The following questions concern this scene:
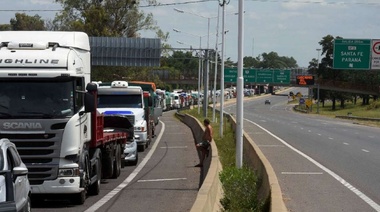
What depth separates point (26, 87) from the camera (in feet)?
52.4

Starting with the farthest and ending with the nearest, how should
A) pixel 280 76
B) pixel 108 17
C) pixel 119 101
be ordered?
pixel 280 76 < pixel 108 17 < pixel 119 101

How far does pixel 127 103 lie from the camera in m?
32.0

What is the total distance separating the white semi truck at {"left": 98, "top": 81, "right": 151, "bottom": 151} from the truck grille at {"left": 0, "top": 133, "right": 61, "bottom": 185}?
1383cm

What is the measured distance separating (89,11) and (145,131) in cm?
4248

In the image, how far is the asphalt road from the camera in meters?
16.4

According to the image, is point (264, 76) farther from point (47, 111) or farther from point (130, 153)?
point (47, 111)

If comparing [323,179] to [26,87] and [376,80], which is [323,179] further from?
[376,80]

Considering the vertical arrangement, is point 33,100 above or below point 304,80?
above

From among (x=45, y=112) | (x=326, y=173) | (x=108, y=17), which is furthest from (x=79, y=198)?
(x=108, y=17)

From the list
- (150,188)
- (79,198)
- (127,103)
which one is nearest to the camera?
(79,198)

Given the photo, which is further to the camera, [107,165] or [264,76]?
[264,76]

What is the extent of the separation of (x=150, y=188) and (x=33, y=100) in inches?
199

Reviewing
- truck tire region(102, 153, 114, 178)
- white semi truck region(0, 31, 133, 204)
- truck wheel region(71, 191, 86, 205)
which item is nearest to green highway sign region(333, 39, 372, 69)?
truck tire region(102, 153, 114, 178)

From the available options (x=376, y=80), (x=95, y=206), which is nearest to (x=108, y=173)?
(x=95, y=206)
